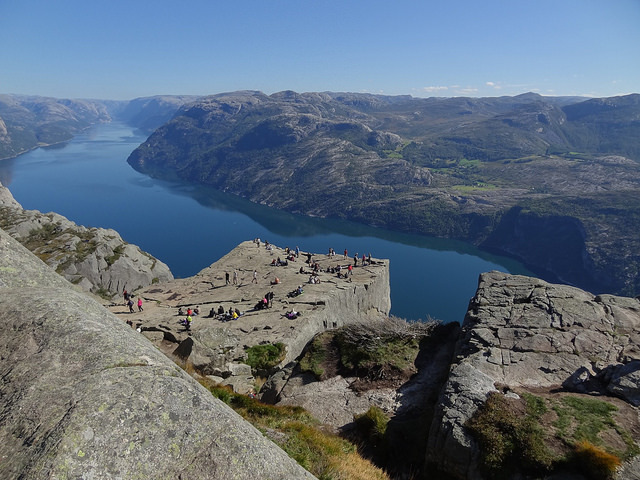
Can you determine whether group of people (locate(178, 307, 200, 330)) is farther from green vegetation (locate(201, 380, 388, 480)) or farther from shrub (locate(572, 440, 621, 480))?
shrub (locate(572, 440, 621, 480))

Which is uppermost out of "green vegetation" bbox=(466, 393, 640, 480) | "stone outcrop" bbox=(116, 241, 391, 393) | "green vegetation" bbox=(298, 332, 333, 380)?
"green vegetation" bbox=(466, 393, 640, 480)

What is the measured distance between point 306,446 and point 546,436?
7859 mm

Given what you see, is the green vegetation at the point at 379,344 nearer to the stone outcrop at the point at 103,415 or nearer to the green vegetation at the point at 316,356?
the green vegetation at the point at 316,356

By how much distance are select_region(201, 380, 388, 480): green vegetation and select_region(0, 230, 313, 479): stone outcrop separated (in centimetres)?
311

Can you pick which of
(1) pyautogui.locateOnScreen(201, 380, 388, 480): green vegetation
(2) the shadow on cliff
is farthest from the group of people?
(2) the shadow on cliff

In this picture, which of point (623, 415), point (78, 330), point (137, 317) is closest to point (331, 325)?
point (137, 317)

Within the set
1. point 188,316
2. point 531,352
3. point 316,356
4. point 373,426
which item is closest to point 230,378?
point 316,356

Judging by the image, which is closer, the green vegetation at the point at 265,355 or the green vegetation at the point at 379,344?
the green vegetation at the point at 379,344

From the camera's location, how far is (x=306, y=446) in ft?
33.8

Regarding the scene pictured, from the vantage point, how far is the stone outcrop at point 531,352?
12.9 meters

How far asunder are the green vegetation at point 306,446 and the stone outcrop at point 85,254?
130 ft

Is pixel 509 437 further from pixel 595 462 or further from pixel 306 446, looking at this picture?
pixel 306 446

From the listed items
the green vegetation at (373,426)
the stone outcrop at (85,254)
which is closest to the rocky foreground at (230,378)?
the green vegetation at (373,426)

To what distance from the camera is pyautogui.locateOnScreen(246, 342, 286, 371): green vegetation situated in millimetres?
24589
